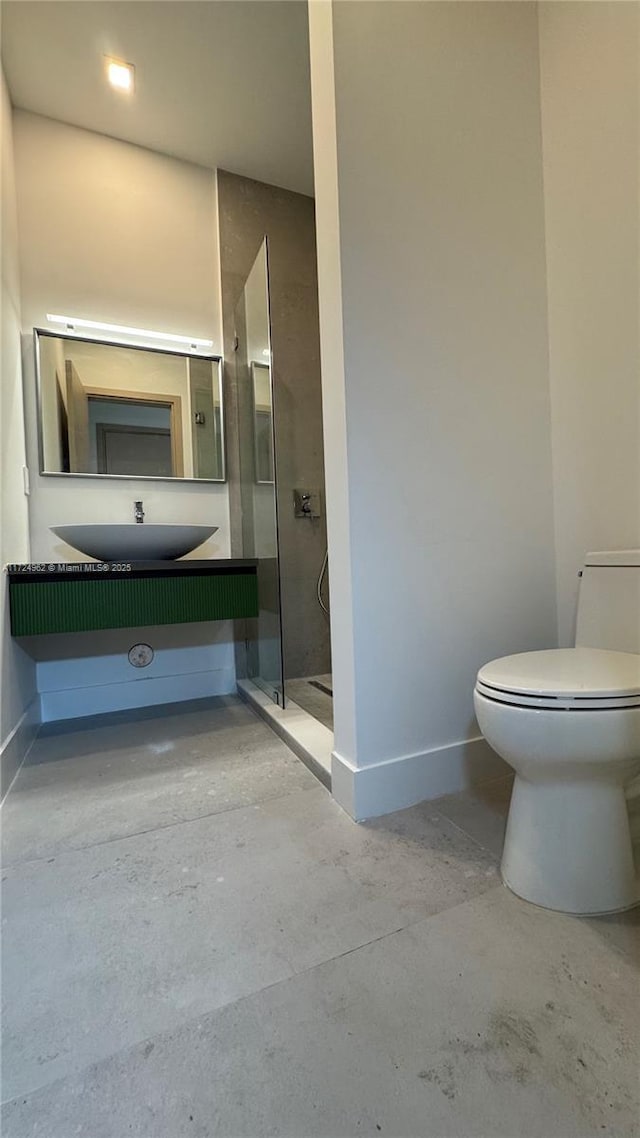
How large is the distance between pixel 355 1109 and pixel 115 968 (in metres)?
0.44

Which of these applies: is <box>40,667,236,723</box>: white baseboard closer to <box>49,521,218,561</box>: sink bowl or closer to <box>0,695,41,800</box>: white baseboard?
<box>0,695,41,800</box>: white baseboard

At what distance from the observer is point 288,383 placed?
7.98 feet

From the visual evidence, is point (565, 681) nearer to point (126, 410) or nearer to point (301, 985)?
point (301, 985)

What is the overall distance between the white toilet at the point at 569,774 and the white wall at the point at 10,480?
1.40 m

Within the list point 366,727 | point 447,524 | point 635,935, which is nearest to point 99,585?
point 366,727

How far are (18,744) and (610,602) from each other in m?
1.89

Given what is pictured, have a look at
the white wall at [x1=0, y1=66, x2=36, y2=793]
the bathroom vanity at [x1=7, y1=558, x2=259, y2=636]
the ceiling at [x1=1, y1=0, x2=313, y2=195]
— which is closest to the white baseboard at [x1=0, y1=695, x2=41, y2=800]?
the white wall at [x1=0, y1=66, x2=36, y2=793]

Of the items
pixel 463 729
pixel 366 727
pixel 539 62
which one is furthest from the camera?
pixel 539 62

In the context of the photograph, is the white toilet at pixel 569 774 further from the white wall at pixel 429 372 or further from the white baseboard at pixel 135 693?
the white baseboard at pixel 135 693

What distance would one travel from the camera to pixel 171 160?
7.25ft

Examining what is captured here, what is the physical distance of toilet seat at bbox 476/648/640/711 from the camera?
2.63 ft

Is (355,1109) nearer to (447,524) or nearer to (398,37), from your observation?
(447,524)

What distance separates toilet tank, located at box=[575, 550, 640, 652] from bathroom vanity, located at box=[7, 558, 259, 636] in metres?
1.17

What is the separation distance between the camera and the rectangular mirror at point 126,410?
2.00 metres
